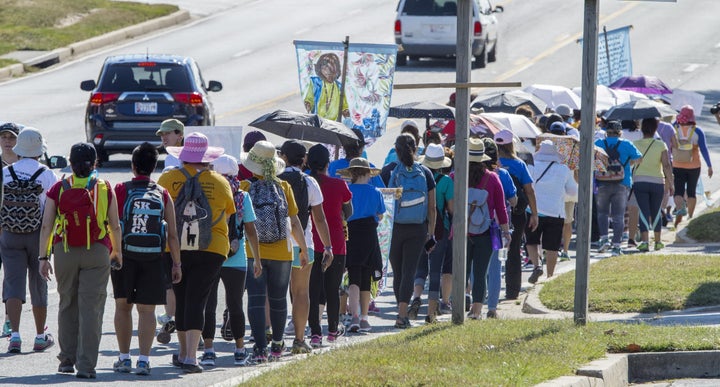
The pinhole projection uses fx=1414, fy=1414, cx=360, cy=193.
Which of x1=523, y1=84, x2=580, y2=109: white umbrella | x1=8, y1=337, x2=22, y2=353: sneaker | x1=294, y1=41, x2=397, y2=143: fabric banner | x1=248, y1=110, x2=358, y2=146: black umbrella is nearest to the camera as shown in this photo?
x1=8, y1=337, x2=22, y2=353: sneaker

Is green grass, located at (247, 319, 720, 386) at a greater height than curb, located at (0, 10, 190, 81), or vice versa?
curb, located at (0, 10, 190, 81)

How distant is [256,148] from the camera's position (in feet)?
34.4

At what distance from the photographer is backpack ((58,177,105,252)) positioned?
9836 millimetres

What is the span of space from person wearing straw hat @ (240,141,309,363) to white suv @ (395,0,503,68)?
23767mm

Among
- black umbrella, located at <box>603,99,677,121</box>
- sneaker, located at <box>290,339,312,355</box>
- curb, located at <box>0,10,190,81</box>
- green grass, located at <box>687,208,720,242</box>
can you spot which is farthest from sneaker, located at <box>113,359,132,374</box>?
curb, located at <box>0,10,190,81</box>

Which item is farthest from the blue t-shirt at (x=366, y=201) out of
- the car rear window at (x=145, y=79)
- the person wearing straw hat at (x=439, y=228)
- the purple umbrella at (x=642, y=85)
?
the purple umbrella at (x=642, y=85)

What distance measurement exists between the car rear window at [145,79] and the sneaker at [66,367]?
11.6m

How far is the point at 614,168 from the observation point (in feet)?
53.9

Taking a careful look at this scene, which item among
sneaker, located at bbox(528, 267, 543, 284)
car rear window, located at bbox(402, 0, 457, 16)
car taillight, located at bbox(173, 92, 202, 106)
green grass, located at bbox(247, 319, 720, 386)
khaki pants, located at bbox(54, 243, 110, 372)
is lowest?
sneaker, located at bbox(528, 267, 543, 284)

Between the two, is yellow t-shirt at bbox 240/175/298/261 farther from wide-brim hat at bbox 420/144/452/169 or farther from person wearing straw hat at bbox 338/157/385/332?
wide-brim hat at bbox 420/144/452/169

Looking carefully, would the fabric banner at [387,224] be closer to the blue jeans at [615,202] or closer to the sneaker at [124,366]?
the sneaker at [124,366]

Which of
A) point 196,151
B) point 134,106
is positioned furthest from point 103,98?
point 196,151

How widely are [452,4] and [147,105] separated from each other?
14.7m

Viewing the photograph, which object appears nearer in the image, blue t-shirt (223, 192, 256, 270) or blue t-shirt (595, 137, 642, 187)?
blue t-shirt (223, 192, 256, 270)
